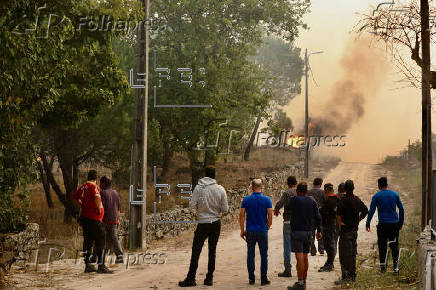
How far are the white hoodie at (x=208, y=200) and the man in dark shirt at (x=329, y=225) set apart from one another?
294 centimetres

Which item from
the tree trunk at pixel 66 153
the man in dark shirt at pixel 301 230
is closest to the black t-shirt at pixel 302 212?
the man in dark shirt at pixel 301 230

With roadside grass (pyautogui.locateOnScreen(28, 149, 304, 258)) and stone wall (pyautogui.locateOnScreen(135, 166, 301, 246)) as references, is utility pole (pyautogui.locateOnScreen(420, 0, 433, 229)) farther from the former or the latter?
stone wall (pyautogui.locateOnScreen(135, 166, 301, 246))

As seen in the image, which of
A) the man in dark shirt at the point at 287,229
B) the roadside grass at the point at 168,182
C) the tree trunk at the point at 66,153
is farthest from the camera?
the tree trunk at the point at 66,153

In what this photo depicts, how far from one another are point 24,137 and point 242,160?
31967 millimetres

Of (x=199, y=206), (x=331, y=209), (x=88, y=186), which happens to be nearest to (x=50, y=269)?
(x=88, y=186)

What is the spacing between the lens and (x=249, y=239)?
11805mm

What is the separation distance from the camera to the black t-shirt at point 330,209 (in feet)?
45.6

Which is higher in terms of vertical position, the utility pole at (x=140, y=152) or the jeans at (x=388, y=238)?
the utility pole at (x=140, y=152)

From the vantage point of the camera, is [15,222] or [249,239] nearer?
[249,239]

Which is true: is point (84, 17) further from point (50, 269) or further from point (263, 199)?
point (263, 199)

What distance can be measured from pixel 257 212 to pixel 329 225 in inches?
112

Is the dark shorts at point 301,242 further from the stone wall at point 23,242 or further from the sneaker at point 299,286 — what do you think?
the stone wall at point 23,242

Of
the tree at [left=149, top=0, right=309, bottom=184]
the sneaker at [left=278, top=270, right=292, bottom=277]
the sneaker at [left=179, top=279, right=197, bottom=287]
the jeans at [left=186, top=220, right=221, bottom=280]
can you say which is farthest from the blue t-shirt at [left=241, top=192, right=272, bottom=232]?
the tree at [left=149, top=0, right=309, bottom=184]

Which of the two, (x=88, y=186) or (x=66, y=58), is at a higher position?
(x=66, y=58)
